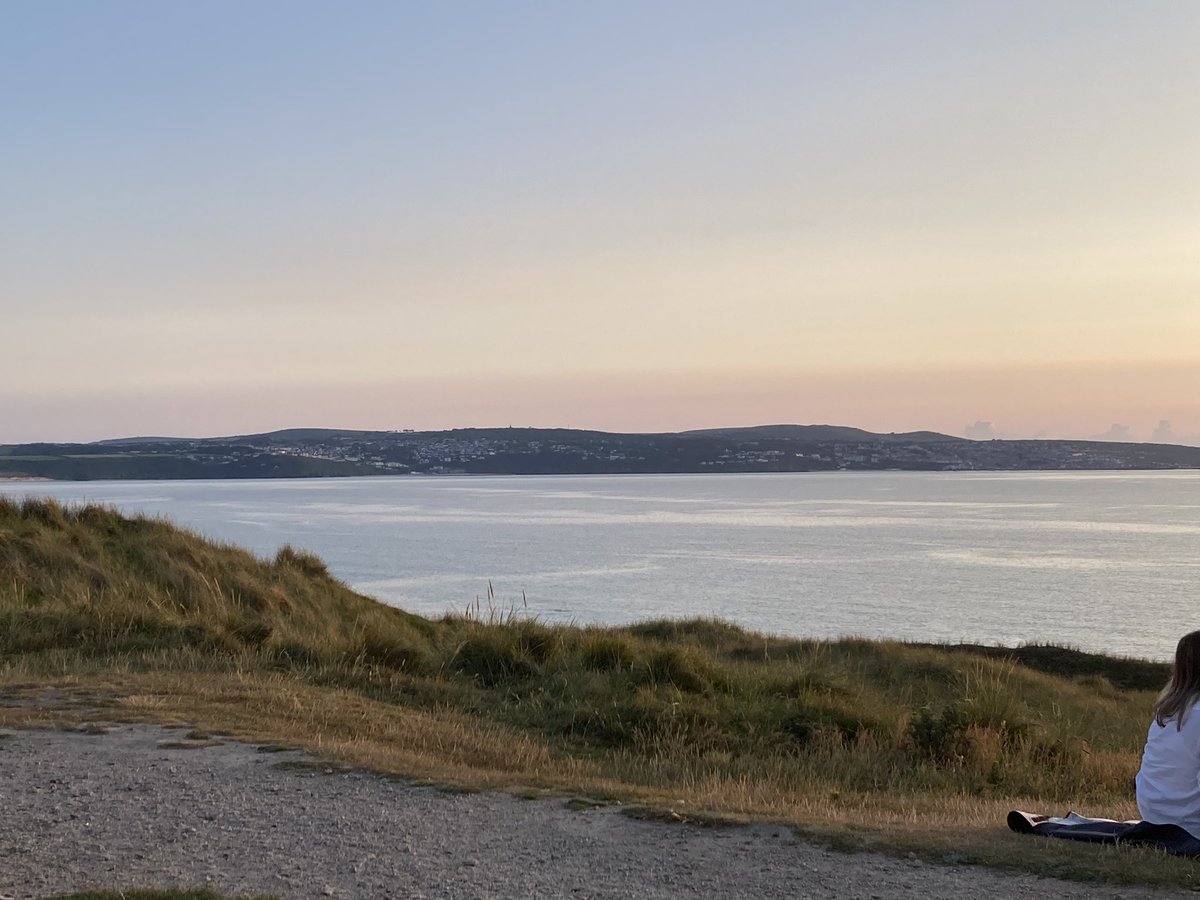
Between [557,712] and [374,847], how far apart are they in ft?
19.4

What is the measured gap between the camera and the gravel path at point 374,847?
208 inches

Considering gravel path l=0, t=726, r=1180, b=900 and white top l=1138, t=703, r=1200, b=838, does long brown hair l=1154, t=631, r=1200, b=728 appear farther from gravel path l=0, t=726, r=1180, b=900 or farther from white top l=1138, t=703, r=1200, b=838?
gravel path l=0, t=726, r=1180, b=900

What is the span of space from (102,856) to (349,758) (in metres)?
2.47

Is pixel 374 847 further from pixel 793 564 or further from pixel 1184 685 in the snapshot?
pixel 793 564

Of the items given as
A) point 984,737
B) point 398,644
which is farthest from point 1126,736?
point 398,644

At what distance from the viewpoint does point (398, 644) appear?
555 inches

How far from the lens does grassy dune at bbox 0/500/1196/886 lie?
7.55 m

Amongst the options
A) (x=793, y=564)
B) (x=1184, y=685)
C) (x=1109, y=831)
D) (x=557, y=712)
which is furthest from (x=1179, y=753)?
(x=793, y=564)

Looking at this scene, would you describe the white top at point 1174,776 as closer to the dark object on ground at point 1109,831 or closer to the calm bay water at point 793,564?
the dark object on ground at point 1109,831

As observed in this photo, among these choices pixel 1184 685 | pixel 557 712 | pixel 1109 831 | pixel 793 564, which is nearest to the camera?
pixel 1184 685

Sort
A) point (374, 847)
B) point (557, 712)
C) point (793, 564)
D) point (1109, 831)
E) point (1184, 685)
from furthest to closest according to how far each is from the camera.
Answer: point (793, 564) → point (557, 712) → point (1109, 831) → point (1184, 685) → point (374, 847)

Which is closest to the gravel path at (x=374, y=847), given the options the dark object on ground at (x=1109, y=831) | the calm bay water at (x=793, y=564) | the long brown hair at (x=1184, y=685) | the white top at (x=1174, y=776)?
the dark object on ground at (x=1109, y=831)

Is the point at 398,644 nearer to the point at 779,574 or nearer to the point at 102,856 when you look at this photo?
the point at 102,856

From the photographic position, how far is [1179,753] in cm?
600
